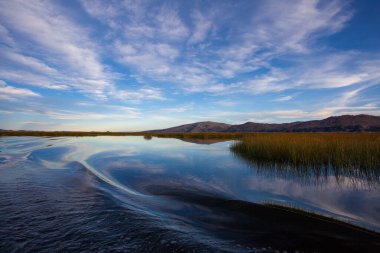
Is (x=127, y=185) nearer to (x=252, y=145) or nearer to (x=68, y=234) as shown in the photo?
(x=68, y=234)

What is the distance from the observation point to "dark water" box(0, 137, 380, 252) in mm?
3863

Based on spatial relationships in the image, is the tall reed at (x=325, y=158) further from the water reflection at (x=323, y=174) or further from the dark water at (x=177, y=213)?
the dark water at (x=177, y=213)

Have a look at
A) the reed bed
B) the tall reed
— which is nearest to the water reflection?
the tall reed

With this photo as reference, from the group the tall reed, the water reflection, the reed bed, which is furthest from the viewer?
the reed bed

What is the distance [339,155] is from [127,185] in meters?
10.8

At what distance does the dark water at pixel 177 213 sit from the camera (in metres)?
3.86

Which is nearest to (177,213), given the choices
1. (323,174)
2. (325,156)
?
(323,174)

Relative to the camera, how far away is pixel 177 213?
5.47 meters

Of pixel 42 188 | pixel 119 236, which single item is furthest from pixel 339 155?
pixel 42 188

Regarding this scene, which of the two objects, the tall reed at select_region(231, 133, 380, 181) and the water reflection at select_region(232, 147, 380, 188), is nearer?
the water reflection at select_region(232, 147, 380, 188)

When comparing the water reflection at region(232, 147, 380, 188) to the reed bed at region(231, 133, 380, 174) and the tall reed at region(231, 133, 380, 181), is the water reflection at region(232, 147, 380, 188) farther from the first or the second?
the reed bed at region(231, 133, 380, 174)

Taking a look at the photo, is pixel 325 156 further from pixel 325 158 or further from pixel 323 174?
pixel 323 174

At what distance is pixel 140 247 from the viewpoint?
3.71 m

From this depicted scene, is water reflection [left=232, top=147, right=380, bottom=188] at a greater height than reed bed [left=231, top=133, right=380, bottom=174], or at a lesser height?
lesser
